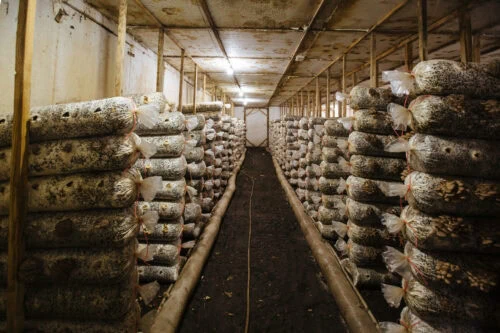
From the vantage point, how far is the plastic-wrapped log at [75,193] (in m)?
2.18

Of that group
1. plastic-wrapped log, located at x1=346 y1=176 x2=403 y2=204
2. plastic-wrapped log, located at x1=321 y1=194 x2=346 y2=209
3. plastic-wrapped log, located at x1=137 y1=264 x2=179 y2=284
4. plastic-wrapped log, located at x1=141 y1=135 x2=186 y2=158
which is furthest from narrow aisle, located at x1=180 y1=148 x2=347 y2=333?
plastic-wrapped log, located at x1=141 y1=135 x2=186 y2=158

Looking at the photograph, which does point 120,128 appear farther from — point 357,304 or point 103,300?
point 357,304

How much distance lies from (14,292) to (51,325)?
393mm

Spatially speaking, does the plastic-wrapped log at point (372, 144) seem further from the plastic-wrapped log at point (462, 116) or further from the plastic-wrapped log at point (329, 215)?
the plastic-wrapped log at point (329, 215)

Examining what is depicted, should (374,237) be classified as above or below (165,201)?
below

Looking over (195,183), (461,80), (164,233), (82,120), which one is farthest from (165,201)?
(461,80)

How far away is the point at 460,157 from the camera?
2336 millimetres

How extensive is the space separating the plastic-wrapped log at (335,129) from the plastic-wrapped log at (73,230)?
4121mm

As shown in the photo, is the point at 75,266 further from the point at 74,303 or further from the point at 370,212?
the point at 370,212

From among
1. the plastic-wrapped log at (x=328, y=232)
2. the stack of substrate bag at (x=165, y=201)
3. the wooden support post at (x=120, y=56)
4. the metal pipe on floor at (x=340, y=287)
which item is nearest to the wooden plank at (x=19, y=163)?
the wooden support post at (x=120, y=56)

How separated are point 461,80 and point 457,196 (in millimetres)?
1006

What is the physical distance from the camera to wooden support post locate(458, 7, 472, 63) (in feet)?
11.5

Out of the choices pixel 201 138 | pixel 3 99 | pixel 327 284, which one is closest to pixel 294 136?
pixel 201 138

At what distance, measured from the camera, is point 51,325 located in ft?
7.17
